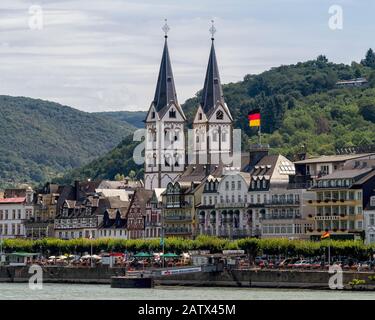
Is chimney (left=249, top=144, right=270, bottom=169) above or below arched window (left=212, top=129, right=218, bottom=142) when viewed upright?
below

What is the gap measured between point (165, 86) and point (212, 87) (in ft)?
16.5

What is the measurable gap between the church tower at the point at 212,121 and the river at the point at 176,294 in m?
52.1

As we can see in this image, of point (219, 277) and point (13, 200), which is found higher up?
point (13, 200)

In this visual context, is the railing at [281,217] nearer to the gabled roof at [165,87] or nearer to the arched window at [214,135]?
the arched window at [214,135]

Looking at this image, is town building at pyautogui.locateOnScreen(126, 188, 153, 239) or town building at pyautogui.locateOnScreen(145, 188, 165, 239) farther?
town building at pyautogui.locateOnScreen(126, 188, 153, 239)

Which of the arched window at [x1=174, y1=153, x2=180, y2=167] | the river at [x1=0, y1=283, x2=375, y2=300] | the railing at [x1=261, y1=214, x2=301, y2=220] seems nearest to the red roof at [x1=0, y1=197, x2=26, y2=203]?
the arched window at [x1=174, y1=153, x2=180, y2=167]

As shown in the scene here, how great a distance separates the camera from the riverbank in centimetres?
10319

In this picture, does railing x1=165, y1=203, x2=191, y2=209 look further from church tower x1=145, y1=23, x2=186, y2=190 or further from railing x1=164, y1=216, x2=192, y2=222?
church tower x1=145, y1=23, x2=186, y2=190

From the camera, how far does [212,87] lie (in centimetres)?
16500

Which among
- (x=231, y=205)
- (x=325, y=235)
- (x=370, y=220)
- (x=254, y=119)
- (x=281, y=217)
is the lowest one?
(x=325, y=235)

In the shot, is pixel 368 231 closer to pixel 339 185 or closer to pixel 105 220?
pixel 339 185

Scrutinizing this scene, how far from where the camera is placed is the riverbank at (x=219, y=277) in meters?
103

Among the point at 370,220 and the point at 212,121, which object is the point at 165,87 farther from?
the point at 370,220

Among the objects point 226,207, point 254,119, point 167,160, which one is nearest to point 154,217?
point 226,207
